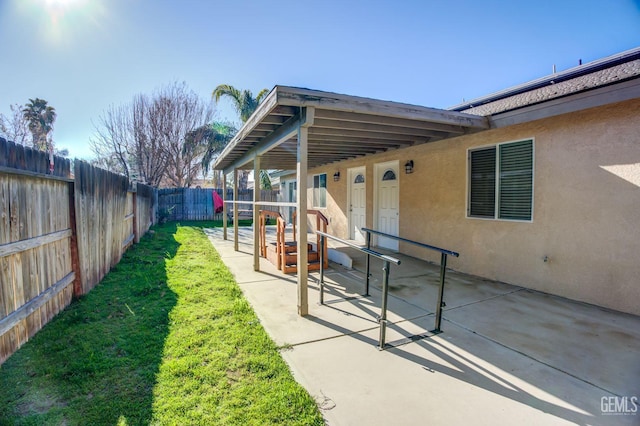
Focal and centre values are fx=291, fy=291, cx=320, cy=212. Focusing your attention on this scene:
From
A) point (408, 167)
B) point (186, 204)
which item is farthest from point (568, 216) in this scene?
point (186, 204)

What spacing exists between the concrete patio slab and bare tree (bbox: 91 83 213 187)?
14912 mm

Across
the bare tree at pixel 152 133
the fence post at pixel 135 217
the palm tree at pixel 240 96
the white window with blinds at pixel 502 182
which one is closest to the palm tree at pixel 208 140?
the bare tree at pixel 152 133

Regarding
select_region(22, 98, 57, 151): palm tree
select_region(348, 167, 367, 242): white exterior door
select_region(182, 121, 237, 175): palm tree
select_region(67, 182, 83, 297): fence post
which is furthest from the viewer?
select_region(22, 98, 57, 151): palm tree

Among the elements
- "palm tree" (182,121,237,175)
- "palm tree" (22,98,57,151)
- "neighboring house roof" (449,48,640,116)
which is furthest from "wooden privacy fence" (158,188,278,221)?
"neighboring house roof" (449,48,640,116)

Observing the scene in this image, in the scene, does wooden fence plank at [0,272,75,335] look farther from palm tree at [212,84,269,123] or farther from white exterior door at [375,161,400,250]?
palm tree at [212,84,269,123]

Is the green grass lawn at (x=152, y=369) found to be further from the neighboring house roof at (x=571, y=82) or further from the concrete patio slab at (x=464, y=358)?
the neighboring house roof at (x=571, y=82)

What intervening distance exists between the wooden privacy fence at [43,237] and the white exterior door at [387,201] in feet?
19.6

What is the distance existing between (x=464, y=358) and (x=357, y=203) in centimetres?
639

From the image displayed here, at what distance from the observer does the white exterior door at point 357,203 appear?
28.0 ft

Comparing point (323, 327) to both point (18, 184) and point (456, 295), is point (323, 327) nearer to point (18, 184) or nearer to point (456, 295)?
point (456, 295)

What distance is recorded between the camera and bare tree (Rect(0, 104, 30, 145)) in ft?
49.8

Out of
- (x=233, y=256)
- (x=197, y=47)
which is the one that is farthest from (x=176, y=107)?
(x=233, y=256)

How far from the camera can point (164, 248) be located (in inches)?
299

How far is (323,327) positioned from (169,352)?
1.54 meters
